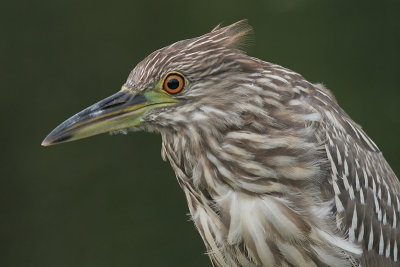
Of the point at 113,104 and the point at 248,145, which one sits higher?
the point at 113,104

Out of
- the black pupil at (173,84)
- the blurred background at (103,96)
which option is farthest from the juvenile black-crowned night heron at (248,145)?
the blurred background at (103,96)

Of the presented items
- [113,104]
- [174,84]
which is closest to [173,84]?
[174,84]

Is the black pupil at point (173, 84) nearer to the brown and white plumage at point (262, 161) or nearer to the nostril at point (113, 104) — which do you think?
the brown and white plumage at point (262, 161)

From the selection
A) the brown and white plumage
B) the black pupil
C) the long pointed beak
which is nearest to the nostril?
the long pointed beak

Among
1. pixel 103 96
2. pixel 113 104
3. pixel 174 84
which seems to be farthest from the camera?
pixel 103 96

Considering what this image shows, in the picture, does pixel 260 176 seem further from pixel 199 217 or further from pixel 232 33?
pixel 232 33

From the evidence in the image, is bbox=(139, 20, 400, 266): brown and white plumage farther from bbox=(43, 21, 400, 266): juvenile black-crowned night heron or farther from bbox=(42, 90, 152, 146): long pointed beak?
bbox=(42, 90, 152, 146): long pointed beak

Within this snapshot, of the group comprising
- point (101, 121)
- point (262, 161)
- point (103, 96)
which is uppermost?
point (103, 96)

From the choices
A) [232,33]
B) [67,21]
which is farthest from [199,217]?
[67,21]

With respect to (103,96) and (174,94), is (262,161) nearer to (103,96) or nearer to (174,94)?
(174,94)
